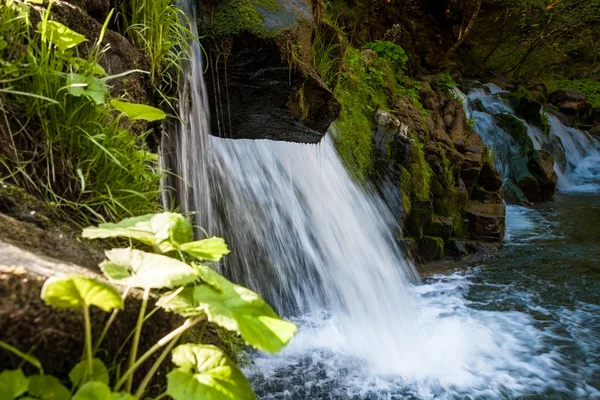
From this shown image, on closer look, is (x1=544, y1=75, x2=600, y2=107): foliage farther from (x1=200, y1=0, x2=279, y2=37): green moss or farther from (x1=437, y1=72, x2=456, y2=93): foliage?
(x1=200, y1=0, x2=279, y2=37): green moss

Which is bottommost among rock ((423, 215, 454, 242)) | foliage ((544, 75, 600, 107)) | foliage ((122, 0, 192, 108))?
rock ((423, 215, 454, 242))

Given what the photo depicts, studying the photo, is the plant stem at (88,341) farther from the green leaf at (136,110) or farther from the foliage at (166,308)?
the green leaf at (136,110)

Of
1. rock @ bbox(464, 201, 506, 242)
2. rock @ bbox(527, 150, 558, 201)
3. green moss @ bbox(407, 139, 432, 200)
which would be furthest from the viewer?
rock @ bbox(527, 150, 558, 201)

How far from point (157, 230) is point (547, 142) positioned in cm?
1151

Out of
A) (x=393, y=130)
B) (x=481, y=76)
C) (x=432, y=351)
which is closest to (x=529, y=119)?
(x=481, y=76)

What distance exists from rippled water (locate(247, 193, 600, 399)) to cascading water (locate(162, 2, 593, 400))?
0.01m

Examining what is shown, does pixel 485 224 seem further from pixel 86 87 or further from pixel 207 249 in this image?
pixel 207 249

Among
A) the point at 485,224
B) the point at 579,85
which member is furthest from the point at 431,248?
the point at 579,85

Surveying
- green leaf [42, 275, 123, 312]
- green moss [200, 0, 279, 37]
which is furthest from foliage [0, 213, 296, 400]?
green moss [200, 0, 279, 37]

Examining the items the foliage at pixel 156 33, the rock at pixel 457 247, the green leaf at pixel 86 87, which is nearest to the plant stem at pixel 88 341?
the green leaf at pixel 86 87

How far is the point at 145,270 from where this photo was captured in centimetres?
99

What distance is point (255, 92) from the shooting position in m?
3.43

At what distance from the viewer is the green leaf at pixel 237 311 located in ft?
2.96

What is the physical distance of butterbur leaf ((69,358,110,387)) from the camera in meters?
0.84
